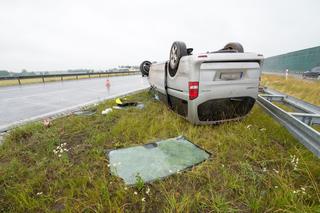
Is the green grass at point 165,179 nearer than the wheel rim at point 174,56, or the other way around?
the green grass at point 165,179

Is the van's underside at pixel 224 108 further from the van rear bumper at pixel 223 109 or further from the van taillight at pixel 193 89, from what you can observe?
the van taillight at pixel 193 89

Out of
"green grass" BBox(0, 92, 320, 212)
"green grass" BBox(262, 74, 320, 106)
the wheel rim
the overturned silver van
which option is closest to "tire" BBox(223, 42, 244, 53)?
the overturned silver van

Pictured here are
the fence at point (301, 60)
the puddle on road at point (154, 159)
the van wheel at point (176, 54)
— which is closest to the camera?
the puddle on road at point (154, 159)

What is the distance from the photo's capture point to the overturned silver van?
3016 mm

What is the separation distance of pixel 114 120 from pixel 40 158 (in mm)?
1900

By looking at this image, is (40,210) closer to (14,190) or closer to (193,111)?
(14,190)

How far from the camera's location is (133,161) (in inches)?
95.0

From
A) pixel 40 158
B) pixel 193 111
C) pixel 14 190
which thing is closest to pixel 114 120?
pixel 40 158

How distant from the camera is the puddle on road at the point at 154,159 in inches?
83.8

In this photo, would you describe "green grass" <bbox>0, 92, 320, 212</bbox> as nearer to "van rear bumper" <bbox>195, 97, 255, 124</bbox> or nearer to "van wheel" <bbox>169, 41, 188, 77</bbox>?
"van rear bumper" <bbox>195, 97, 255, 124</bbox>

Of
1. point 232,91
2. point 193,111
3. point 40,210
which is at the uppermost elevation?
point 232,91

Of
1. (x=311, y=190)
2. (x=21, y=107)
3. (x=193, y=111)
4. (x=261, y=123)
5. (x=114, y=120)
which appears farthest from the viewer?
(x=21, y=107)

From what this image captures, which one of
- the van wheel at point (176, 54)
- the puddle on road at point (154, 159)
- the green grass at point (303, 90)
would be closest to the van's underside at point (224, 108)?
the puddle on road at point (154, 159)

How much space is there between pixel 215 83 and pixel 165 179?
2.07 metres
